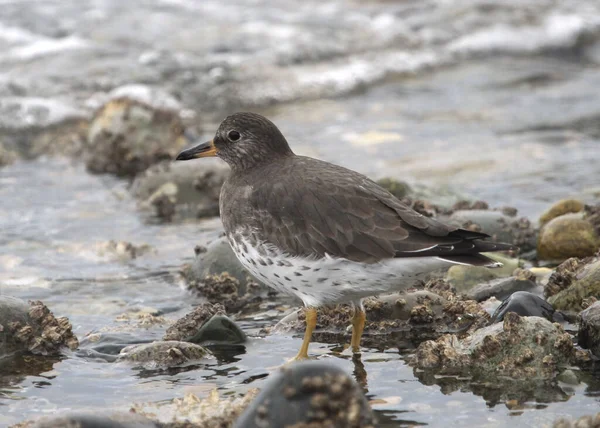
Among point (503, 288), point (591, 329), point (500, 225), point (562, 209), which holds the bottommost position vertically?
point (591, 329)

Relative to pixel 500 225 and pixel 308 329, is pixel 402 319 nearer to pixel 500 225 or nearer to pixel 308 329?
pixel 308 329

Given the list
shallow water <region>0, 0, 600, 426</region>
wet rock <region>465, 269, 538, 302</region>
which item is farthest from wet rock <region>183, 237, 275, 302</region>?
wet rock <region>465, 269, 538, 302</region>

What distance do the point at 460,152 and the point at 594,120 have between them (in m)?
2.55

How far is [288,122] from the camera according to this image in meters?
14.7

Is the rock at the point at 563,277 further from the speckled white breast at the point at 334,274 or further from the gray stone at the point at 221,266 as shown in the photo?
the gray stone at the point at 221,266

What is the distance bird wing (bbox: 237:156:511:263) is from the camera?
20.1 ft

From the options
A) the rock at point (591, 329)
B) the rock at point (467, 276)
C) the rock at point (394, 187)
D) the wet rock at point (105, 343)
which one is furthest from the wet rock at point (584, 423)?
the rock at point (394, 187)

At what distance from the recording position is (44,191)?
11820mm

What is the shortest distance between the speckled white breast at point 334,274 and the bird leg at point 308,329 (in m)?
0.09

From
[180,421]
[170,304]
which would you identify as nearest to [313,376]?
[180,421]

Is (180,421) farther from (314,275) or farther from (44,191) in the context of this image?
(44,191)

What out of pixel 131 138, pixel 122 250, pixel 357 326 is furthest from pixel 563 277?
pixel 131 138

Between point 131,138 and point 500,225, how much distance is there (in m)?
5.73

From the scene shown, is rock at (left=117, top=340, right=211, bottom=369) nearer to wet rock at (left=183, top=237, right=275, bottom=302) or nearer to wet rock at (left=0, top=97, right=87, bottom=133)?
wet rock at (left=183, top=237, right=275, bottom=302)
